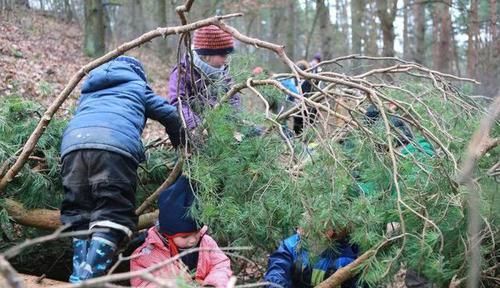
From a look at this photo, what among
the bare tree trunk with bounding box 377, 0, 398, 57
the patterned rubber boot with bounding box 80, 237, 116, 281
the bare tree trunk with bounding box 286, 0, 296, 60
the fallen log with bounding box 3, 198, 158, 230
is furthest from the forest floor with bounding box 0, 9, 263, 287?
the bare tree trunk with bounding box 377, 0, 398, 57

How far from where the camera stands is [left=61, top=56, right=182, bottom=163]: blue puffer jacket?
3.30 metres

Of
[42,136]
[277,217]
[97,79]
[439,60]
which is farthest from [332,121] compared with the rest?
[439,60]

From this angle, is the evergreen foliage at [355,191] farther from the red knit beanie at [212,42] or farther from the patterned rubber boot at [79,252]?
the red knit beanie at [212,42]

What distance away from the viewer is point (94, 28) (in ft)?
45.3

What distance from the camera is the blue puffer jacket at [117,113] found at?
3.30m

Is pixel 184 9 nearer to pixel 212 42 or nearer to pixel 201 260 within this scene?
pixel 212 42

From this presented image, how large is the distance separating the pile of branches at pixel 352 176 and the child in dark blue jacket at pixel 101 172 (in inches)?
11.1

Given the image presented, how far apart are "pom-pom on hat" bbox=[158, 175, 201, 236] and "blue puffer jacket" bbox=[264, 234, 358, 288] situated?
0.49 meters

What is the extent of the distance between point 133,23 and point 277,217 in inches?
777

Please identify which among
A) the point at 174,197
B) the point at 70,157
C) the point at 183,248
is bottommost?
the point at 183,248

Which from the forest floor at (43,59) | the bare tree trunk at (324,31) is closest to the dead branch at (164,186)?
the forest floor at (43,59)

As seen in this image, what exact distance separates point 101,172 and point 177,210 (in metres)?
0.50

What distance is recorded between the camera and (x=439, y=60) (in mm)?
13562

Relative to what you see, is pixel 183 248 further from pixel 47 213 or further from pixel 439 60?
pixel 439 60
